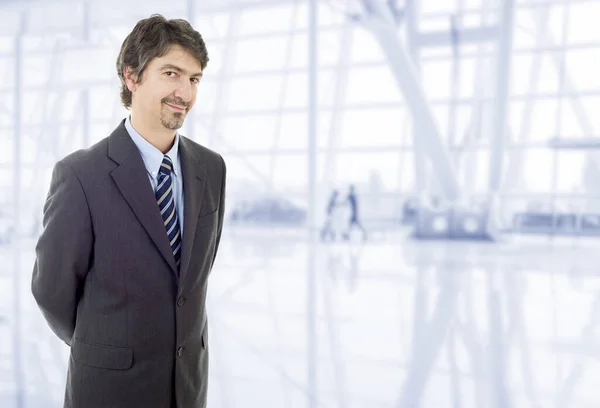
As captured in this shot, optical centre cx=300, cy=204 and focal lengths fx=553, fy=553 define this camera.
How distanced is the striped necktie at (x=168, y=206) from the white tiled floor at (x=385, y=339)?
1.81m

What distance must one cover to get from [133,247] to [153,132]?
1.11ft

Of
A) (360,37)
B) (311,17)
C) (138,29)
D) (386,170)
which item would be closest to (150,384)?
(138,29)

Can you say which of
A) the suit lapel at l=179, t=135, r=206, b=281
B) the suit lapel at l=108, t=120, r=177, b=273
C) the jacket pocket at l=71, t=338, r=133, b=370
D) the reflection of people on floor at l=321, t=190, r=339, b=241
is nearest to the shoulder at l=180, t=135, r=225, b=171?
the suit lapel at l=179, t=135, r=206, b=281

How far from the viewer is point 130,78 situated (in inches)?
62.2

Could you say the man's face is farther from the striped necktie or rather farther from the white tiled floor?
the white tiled floor

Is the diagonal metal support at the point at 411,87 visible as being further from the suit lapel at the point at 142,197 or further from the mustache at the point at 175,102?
the suit lapel at the point at 142,197

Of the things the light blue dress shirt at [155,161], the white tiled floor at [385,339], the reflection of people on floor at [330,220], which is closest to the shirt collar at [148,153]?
the light blue dress shirt at [155,161]

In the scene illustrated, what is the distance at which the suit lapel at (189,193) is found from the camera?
5.06 ft

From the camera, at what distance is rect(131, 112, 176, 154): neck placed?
158cm

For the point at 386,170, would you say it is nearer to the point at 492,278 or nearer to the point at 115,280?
the point at 492,278

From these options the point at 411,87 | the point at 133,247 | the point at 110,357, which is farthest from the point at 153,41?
the point at 411,87

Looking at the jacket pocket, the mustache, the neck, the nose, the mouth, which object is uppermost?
the nose

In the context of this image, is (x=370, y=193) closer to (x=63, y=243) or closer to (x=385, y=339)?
(x=385, y=339)

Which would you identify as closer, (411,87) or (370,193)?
(411,87)
